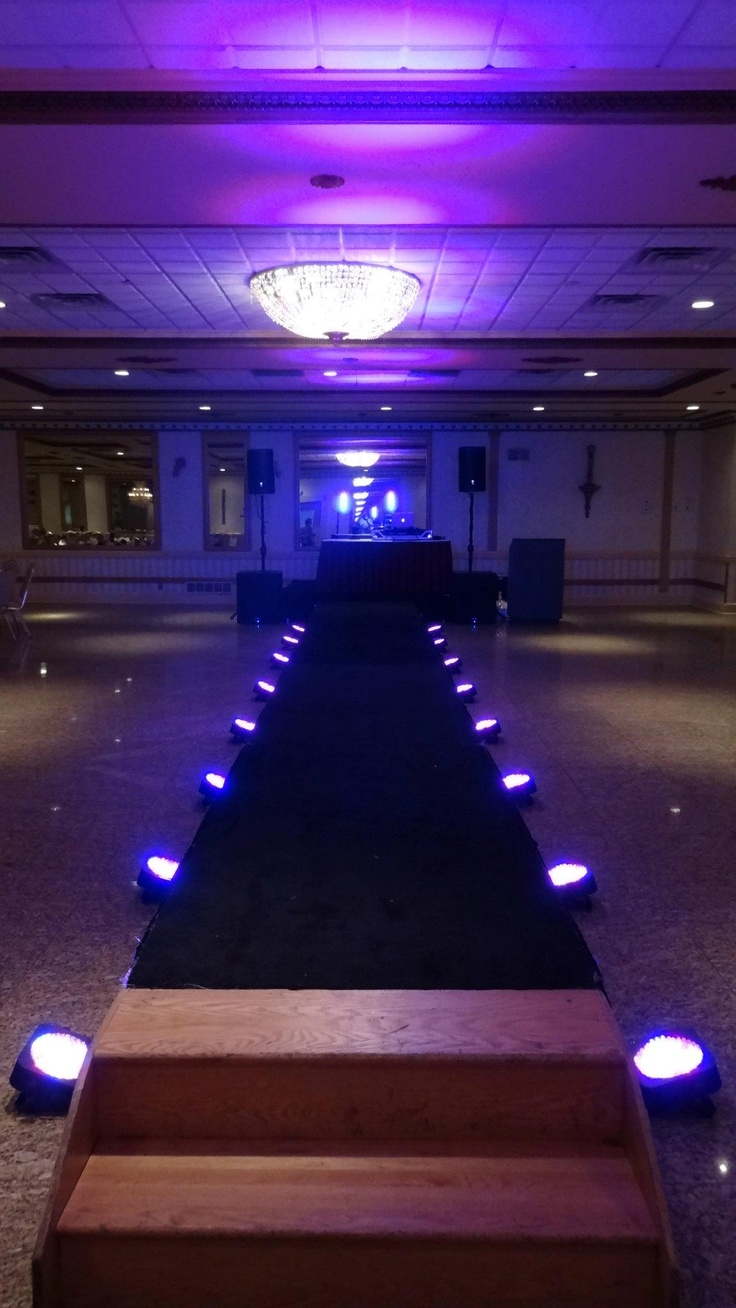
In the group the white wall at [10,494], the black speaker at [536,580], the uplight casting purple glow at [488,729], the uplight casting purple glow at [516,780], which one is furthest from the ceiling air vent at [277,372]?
the uplight casting purple glow at [516,780]

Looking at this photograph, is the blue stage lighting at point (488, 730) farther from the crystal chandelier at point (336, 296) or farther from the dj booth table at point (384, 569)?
the dj booth table at point (384, 569)

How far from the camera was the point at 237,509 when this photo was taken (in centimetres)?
2031

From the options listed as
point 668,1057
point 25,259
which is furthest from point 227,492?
point 668,1057

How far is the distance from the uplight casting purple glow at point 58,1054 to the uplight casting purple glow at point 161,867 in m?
Result: 0.91

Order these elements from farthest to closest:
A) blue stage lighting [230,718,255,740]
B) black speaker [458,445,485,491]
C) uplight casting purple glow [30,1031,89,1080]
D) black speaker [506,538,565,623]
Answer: black speaker [458,445,485,491] → black speaker [506,538,565,623] → blue stage lighting [230,718,255,740] → uplight casting purple glow [30,1031,89,1080]

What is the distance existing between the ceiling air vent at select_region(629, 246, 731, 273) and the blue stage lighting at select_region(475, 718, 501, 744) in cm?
283

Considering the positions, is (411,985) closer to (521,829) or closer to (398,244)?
(521,829)

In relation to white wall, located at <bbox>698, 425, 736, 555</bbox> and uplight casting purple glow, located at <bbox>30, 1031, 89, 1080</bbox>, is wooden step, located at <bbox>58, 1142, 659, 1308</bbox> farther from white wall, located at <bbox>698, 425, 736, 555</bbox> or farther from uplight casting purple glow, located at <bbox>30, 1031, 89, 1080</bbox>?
white wall, located at <bbox>698, 425, 736, 555</bbox>

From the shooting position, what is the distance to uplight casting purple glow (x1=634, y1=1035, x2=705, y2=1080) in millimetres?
2053

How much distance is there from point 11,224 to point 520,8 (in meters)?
2.71

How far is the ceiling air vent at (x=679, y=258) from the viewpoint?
4883mm

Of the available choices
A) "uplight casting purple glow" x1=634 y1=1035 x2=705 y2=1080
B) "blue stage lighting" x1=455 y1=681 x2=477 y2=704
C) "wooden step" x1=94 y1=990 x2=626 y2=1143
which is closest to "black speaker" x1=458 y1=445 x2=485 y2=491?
"blue stage lighting" x1=455 y1=681 x2=477 y2=704

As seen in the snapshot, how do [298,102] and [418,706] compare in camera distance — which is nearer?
[298,102]

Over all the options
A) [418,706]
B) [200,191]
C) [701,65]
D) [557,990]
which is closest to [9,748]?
[418,706]
